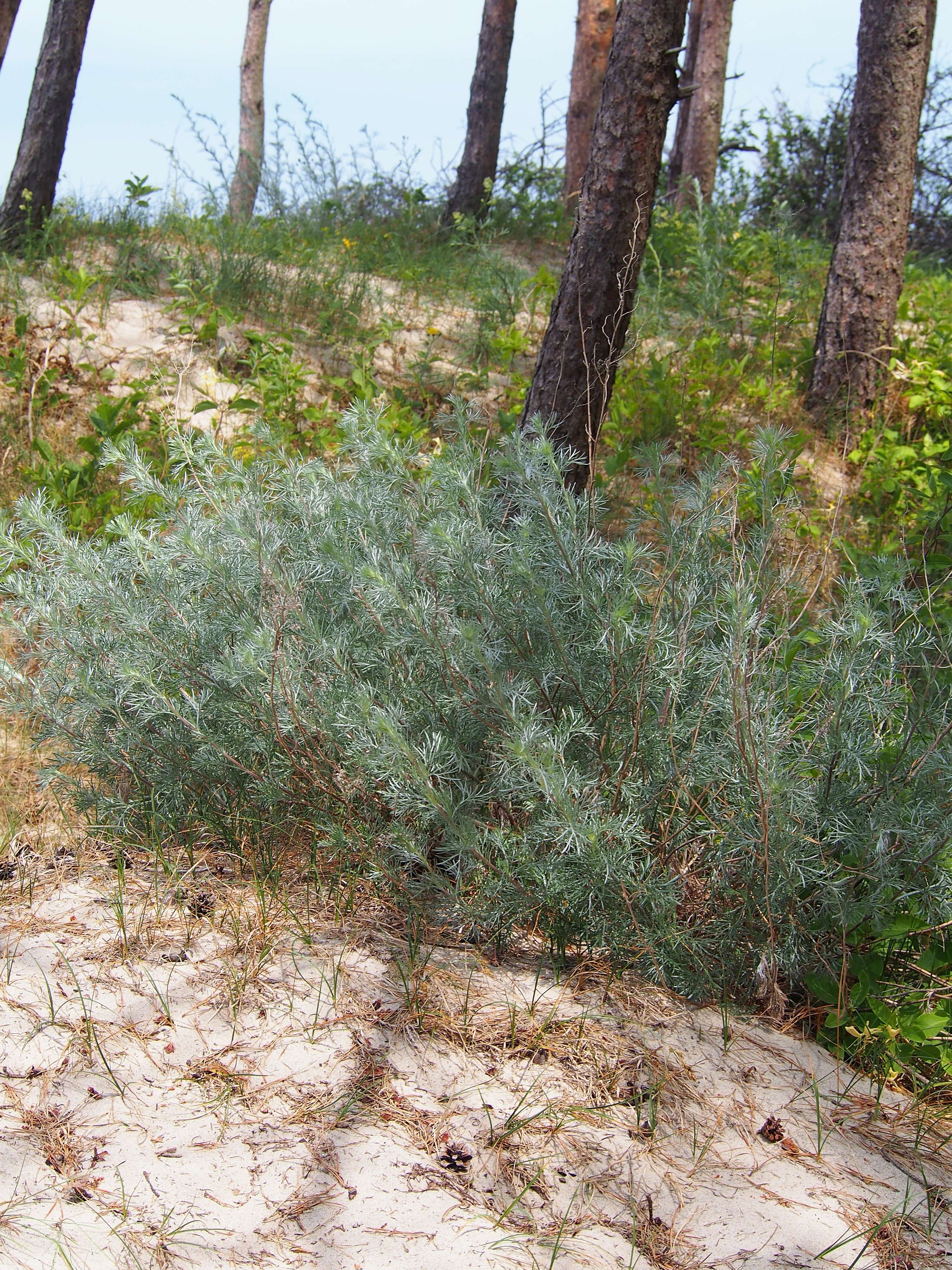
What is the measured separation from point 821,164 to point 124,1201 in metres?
16.4

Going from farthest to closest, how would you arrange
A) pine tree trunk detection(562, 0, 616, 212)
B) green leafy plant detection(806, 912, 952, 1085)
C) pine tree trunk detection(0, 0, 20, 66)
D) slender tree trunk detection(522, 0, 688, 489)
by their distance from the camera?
pine tree trunk detection(562, 0, 616, 212)
pine tree trunk detection(0, 0, 20, 66)
slender tree trunk detection(522, 0, 688, 489)
green leafy plant detection(806, 912, 952, 1085)

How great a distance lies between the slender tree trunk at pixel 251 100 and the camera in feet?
34.0

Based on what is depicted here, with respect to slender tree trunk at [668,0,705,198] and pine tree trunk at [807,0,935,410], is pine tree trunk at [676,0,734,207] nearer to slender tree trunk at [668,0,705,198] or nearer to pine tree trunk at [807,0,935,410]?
slender tree trunk at [668,0,705,198]

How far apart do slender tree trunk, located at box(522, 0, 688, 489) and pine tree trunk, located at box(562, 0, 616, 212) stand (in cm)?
572

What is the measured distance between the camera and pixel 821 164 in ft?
48.8

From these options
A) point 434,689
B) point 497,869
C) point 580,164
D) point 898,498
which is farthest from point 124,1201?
point 580,164

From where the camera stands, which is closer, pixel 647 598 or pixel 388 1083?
pixel 388 1083

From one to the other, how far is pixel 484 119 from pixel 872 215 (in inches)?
209

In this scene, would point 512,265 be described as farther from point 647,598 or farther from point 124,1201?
point 124,1201

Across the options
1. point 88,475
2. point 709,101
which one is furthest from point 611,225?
point 709,101

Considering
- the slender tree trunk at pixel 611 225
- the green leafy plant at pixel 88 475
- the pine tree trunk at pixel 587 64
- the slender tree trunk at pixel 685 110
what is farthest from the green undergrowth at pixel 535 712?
the slender tree trunk at pixel 685 110

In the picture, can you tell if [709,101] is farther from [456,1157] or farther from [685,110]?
[456,1157]

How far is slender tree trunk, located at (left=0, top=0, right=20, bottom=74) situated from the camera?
22.6ft

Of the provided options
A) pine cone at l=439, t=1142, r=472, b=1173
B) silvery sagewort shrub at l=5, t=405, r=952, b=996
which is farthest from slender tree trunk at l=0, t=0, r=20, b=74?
pine cone at l=439, t=1142, r=472, b=1173
